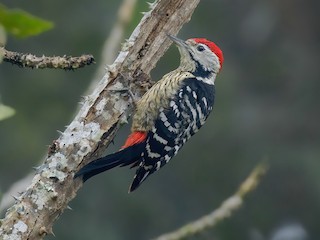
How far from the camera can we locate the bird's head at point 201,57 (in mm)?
5664

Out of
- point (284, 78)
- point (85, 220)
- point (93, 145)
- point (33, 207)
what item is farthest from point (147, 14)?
point (284, 78)

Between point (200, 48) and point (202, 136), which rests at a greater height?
point (200, 48)

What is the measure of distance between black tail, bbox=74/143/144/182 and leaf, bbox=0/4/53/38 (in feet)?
7.37

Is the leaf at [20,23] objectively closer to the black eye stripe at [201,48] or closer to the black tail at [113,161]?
the black tail at [113,161]

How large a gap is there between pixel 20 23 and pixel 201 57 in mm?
3658

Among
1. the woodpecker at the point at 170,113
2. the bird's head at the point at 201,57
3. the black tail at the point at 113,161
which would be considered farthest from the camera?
the bird's head at the point at 201,57

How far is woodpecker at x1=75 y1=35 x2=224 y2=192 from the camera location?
4973 millimetres

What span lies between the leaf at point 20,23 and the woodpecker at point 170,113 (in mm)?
2613

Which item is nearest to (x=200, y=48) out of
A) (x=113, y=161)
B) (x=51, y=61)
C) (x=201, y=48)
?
(x=201, y=48)

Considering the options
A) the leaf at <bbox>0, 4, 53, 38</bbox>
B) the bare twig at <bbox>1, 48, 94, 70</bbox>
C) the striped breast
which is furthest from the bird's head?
the leaf at <bbox>0, 4, 53, 38</bbox>

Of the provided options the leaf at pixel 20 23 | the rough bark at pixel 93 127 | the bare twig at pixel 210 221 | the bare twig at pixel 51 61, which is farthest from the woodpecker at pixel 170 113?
the leaf at pixel 20 23

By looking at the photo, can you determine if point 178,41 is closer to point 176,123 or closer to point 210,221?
point 176,123

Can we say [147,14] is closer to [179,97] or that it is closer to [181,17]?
[181,17]

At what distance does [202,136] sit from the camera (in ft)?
37.9
